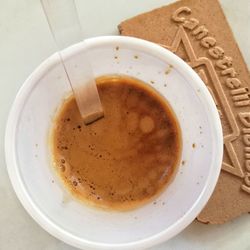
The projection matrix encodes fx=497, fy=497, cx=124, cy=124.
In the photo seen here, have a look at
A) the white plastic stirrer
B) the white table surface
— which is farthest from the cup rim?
the white table surface

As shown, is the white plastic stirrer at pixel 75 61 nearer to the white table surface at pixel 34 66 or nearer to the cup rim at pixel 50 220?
the cup rim at pixel 50 220

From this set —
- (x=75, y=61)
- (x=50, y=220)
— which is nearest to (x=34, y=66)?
(x=75, y=61)

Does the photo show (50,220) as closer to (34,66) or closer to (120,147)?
(120,147)

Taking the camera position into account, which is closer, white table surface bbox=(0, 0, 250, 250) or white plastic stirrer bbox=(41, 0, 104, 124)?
white plastic stirrer bbox=(41, 0, 104, 124)

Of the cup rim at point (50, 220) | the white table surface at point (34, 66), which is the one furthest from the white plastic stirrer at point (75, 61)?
the white table surface at point (34, 66)

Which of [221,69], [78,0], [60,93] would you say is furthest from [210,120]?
[78,0]

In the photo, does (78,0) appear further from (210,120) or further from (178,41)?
(210,120)

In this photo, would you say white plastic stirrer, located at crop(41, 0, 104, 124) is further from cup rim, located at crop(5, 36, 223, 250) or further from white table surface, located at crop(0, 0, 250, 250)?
white table surface, located at crop(0, 0, 250, 250)
